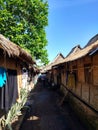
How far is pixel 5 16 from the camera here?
75.6 feet

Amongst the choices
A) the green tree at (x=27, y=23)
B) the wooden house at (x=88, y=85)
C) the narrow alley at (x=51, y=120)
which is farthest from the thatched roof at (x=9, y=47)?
the green tree at (x=27, y=23)

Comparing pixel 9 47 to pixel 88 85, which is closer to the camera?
pixel 9 47

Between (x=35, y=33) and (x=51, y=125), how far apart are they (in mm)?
15175

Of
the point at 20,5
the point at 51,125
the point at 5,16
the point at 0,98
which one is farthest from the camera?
the point at 20,5

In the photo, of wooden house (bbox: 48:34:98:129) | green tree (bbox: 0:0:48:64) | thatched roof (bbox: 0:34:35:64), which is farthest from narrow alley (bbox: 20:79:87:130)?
green tree (bbox: 0:0:48:64)

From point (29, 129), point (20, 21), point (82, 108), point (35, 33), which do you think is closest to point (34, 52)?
point (35, 33)

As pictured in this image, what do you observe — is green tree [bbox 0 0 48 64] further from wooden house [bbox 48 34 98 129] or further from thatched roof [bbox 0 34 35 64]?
thatched roof [bbox 0 34 35 64]

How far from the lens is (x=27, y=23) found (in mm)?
25219

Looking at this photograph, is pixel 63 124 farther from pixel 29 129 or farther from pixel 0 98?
pixel 0 98

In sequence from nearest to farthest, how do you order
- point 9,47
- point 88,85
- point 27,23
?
point 9,47, point 88,85, point 27,23

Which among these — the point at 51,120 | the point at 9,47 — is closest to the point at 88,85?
the point at 51,120

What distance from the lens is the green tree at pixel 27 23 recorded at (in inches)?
905

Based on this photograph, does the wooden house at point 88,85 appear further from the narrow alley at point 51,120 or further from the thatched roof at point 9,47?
the thatched roof at point 9,47

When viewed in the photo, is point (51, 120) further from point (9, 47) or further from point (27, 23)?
point (27, 23)
